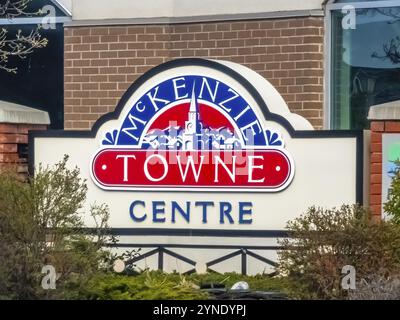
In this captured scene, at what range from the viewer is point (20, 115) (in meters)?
12.1

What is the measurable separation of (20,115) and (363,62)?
399 centimetres

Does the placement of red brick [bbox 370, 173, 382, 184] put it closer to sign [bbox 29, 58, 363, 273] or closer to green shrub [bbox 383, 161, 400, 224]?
sign [bbox 29, 58, 363, 273]

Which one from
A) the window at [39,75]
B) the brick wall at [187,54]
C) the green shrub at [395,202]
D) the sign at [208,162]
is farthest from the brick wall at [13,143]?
the green shrub at [395,202]

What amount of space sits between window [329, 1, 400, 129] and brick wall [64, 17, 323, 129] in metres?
0.24

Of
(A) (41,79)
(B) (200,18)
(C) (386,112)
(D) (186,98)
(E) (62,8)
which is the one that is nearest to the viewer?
(C) (386,112)

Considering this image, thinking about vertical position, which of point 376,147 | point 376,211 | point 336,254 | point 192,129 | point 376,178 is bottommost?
point 336,254

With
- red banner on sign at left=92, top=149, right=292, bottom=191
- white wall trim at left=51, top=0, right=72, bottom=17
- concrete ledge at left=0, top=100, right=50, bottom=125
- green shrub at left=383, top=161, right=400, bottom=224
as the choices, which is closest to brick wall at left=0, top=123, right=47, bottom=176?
concrete ledge at left=0, top=100, right=50, bottom=125

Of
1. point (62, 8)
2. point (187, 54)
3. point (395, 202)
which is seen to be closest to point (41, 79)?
point (62, 8)

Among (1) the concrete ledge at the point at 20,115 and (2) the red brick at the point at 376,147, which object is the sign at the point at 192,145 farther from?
(1) the concrete ledge at the point at 20,115

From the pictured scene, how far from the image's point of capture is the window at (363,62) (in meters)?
12.8

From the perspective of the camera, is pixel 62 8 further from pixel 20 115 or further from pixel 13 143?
pixel 13 143

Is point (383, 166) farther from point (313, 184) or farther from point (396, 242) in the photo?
point (396, 242)

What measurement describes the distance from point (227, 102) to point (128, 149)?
3.75ft
